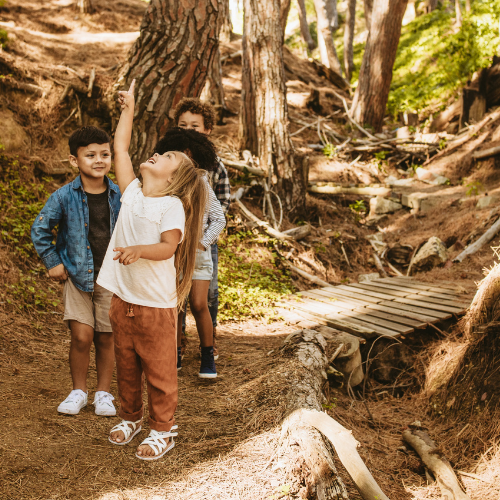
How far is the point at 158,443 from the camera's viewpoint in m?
2.41

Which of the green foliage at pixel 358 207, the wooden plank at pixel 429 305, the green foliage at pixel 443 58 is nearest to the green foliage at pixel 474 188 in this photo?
the green foliage at pixel 358 207

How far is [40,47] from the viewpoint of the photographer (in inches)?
315

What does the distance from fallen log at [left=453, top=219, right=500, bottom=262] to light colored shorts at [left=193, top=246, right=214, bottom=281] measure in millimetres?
4368

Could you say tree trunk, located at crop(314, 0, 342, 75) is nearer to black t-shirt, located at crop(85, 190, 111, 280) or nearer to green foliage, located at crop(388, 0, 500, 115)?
green foliage, located at crop(388, 0, 500, 115)

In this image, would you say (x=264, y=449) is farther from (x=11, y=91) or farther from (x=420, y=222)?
(x=420, y=222)

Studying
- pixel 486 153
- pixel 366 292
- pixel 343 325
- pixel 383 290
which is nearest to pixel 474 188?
pixel 486 153

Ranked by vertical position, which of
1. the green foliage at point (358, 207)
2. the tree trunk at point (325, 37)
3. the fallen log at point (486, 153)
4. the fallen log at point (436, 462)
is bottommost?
the fallen log at point (436, 462)

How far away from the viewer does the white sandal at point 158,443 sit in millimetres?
2393

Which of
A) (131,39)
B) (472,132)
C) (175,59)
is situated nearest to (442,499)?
(175,59)

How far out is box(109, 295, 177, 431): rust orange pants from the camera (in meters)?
2.39

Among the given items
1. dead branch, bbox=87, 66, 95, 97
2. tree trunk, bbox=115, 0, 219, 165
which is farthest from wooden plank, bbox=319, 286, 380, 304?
dead branch, bbox=87, 66, 95, 97

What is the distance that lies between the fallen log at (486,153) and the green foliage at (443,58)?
138 inches

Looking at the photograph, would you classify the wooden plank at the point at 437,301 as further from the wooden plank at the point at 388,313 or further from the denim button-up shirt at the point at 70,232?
the denim button-up shirt at the point at 70,232

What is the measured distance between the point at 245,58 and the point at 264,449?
7.41m
